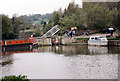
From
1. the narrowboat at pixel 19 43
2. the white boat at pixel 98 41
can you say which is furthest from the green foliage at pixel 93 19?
the narrowboat at pixel 19 43

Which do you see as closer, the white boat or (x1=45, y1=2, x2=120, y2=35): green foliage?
the white boat

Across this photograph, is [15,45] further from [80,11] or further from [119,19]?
[119,19]

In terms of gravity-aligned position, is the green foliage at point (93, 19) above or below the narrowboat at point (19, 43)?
above

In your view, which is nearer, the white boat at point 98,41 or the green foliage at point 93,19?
the white boat at point 98,41

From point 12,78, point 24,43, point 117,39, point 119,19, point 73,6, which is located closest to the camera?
point 12,78

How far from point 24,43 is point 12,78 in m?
50.3

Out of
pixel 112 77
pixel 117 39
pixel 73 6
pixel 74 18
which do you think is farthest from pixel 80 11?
pixel 112 77

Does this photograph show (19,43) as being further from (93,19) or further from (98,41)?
A: (98,41)

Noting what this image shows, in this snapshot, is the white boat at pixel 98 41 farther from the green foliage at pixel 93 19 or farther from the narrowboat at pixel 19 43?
the narrowboat at pixel 19 43

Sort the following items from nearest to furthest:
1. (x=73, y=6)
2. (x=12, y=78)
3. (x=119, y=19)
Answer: (x=12, y=78) < (x=119, y=19) < (x=73, y=6)

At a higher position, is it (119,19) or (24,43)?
Answer: (119,19)

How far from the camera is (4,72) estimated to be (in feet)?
86.0

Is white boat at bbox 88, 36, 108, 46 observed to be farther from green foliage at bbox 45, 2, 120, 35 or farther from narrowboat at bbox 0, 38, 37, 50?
narrowboat at bbox 0, 38, 37, 50

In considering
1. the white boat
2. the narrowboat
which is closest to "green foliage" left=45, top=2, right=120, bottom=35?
the white boat
